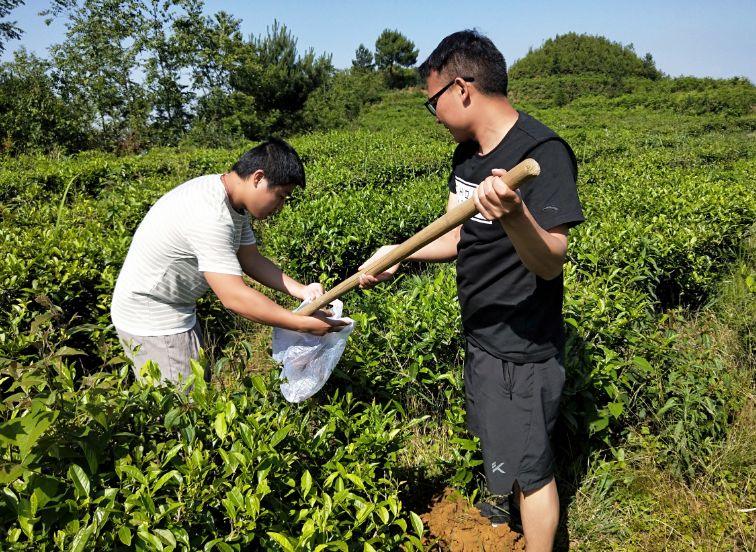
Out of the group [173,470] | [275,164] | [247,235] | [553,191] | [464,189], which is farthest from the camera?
[247,235]

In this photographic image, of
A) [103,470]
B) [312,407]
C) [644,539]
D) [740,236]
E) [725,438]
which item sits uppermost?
[740,236]

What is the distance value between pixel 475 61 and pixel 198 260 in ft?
4.36

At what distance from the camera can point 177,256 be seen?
2.25 meters

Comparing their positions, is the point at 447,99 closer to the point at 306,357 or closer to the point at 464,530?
the point at 306,357

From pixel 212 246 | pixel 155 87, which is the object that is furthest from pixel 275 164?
pixel 155 87

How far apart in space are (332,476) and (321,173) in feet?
18.6

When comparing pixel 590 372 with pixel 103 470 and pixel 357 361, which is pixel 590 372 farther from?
pixel 103 470

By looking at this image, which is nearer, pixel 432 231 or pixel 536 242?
pixel 536 242

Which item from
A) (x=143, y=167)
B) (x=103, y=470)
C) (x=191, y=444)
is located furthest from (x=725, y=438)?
(x=143, y=167)

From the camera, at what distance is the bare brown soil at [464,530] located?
2.14 meters

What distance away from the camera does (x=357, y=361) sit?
2.60 meters

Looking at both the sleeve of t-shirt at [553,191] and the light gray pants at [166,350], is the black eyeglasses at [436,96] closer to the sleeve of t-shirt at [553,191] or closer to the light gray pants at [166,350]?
the sleeve of t-shirt at [553,191]

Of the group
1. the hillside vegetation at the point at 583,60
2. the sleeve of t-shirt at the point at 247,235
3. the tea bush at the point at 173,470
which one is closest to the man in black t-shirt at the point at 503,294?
the tea bush at the point at 173,470

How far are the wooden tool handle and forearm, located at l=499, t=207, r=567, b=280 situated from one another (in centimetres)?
10
